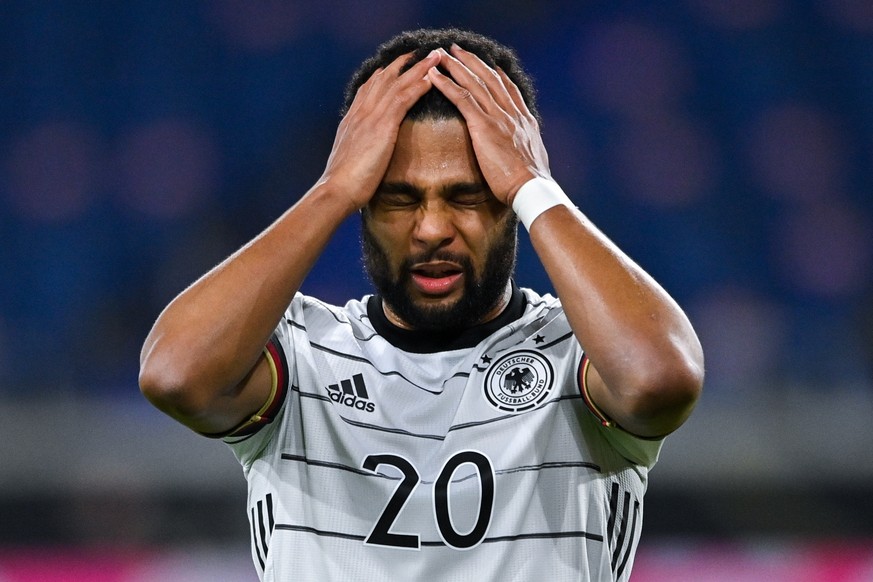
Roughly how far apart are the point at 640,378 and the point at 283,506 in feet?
2.36

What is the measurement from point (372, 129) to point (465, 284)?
36cm

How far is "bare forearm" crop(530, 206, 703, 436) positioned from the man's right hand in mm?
359

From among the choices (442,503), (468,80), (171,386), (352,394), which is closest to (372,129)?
(468,80)

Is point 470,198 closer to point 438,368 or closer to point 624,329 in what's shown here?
point 438,368

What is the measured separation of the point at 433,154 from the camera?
204cm

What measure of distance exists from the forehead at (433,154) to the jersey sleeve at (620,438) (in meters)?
0.44

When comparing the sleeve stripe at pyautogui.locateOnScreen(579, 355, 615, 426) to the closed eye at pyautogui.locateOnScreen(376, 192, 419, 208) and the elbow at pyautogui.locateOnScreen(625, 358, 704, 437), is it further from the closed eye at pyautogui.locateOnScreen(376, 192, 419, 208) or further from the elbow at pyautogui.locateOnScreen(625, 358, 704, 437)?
the closed eye at pyautogui.locateOnScreen(376, 192, 419, 208)

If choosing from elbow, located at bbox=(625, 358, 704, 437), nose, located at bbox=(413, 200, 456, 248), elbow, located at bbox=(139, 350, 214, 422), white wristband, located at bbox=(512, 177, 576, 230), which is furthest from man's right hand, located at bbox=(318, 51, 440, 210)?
elbow, located at bbox=(625, 358, 704, 437)

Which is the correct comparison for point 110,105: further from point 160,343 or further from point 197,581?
point 160,343

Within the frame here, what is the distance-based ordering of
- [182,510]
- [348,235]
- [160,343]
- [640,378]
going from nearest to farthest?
[640,378], [160,343], [182,510], [348,235]

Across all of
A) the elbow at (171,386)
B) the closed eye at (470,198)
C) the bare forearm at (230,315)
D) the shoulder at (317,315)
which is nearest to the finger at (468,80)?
the closed eye at (470,198)

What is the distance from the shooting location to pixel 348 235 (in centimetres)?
540

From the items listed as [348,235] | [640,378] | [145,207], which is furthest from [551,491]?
[145,207]

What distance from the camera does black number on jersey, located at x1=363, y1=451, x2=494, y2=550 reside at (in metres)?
1.91
